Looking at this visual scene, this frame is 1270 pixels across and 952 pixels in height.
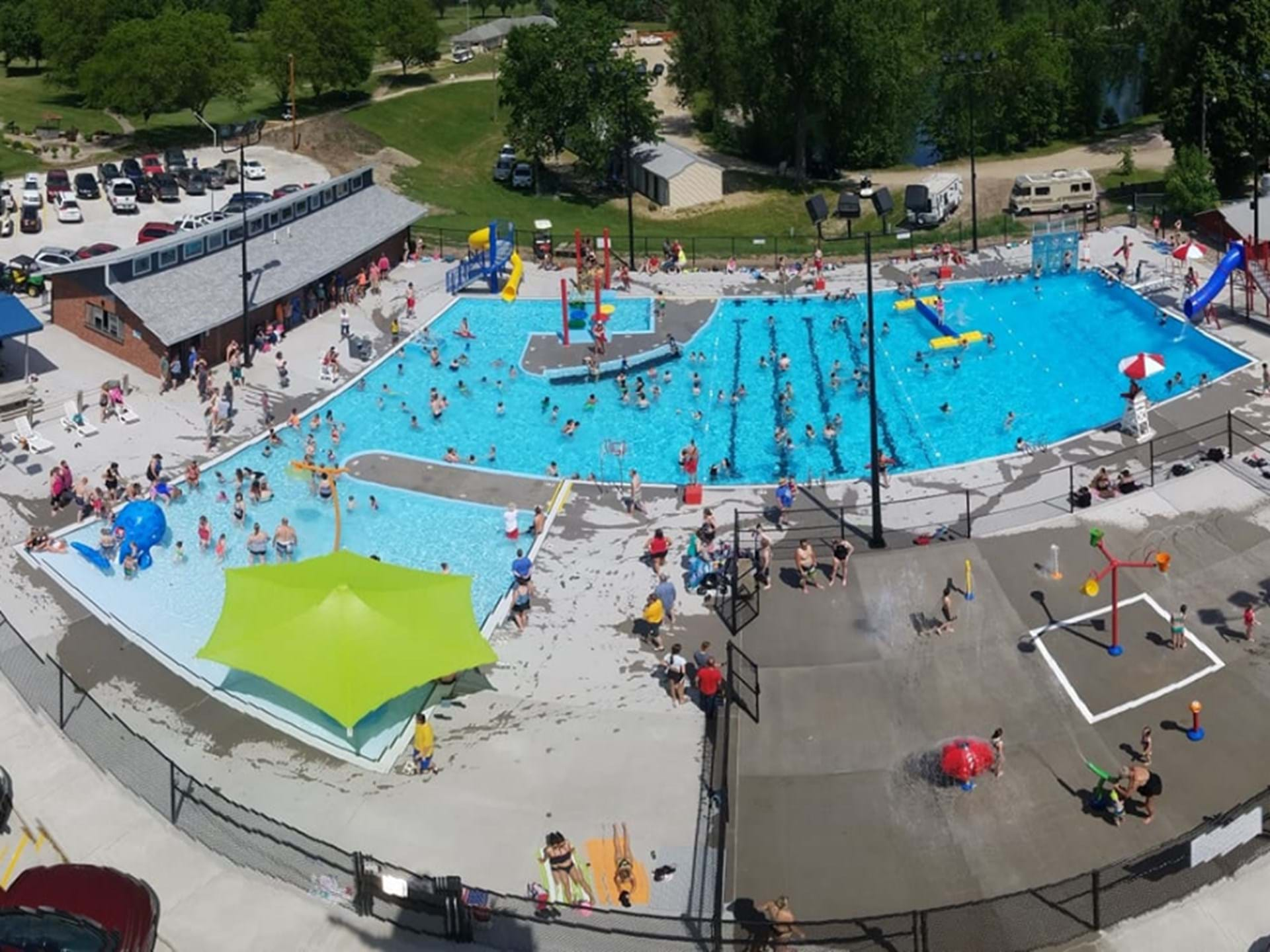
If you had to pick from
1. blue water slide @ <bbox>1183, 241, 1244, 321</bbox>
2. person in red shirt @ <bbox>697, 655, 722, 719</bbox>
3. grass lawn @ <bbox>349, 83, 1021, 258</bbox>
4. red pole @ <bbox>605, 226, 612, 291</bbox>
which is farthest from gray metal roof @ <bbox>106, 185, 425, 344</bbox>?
blue water slide @ <bbox>1183, 241, 1244, 321</bbox>

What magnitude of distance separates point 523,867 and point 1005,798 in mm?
7881

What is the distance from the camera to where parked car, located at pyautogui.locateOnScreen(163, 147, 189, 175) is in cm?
7262

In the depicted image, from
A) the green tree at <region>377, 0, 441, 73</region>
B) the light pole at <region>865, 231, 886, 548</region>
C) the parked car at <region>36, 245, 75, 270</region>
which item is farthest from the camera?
the green tree at <region>377, 0, 441, 73</region>

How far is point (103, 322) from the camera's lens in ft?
150

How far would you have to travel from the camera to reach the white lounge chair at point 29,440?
38.8 metres

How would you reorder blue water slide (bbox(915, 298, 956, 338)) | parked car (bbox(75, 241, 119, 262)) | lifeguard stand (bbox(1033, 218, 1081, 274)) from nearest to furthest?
blue water slide (bbox(915, 298, 956, 338)) → parked car (bbox(75, 241, 119, 262)) → lifeguard stand (bbox(1033, 218, 1081, 274))

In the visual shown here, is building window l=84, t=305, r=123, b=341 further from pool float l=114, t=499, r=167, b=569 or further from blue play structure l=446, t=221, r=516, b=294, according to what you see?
blue play structure l=446, t=221, r=516, b=294

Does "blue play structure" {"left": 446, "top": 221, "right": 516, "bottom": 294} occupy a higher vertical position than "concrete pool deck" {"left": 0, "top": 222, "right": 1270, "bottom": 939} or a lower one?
higher

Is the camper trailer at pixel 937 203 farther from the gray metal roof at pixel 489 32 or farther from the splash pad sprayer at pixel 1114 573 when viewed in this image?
the gray metal roof at pixel 489 32

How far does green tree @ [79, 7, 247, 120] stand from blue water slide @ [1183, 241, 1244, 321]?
5856 cm

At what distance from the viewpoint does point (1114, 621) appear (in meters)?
27.0

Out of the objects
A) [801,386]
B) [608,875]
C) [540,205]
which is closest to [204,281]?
[801,386]

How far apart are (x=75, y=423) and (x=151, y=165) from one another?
3668cm

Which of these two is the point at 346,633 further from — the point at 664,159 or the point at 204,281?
the point at 664,159
